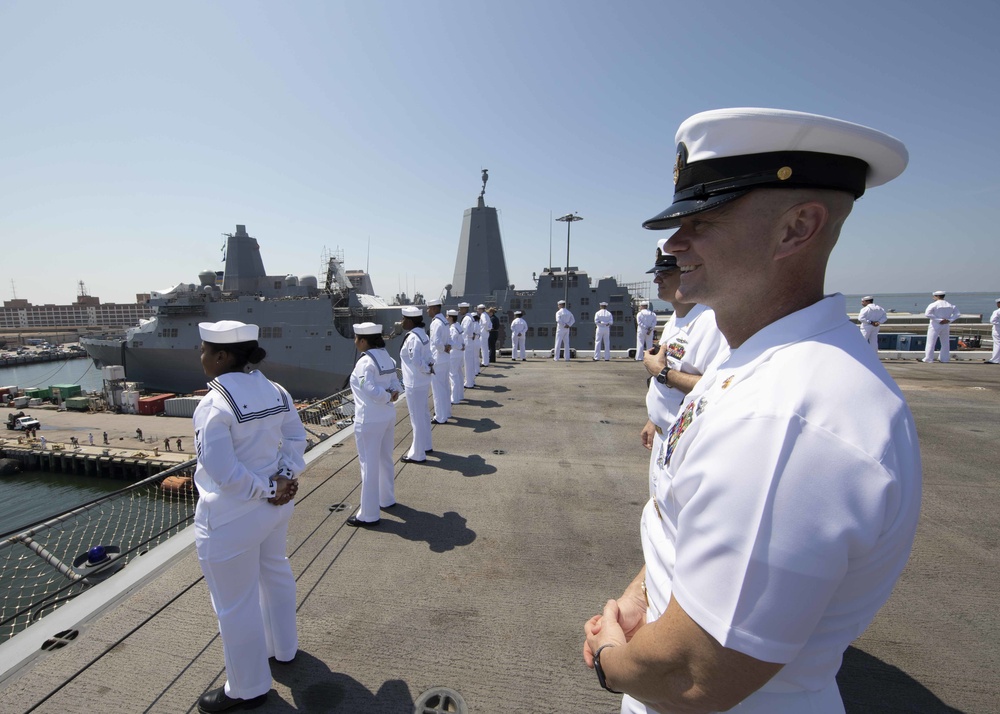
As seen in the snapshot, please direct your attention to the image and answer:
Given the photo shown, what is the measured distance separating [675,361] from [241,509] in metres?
2.67

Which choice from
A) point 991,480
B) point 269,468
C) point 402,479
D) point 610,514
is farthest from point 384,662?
point 991,480

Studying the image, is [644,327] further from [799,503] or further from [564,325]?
[799,503]

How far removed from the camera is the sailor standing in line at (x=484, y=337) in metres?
12.6

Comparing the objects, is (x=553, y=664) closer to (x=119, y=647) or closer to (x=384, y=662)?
(x=384, y=662)

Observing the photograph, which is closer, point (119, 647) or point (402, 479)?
point (119, 647)

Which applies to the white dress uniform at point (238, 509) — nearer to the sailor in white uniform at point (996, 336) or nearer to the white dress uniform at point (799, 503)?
the white dress uniform at point (799, 503)

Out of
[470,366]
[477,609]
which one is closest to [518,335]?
[470,366]

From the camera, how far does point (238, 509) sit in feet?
7.11

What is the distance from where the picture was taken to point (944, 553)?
3.35m

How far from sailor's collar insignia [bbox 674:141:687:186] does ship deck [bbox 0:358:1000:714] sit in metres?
2.37

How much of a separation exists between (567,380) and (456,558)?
7866 millimetres

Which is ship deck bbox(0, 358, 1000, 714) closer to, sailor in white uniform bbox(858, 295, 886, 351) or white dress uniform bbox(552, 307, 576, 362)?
sailor in white uniform bbox(858, 295, 886, 351)

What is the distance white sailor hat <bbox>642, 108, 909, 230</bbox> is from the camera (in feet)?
2.97

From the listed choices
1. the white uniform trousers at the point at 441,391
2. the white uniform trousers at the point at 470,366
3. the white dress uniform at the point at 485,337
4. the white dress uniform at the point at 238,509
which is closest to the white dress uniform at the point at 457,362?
the white uniform trousers at the point at 441,391
